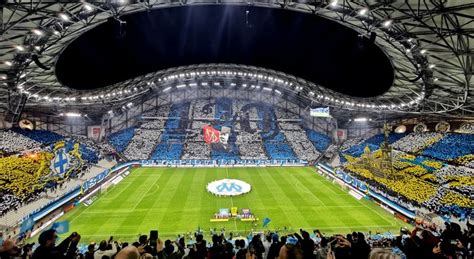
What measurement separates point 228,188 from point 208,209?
6.52 meters

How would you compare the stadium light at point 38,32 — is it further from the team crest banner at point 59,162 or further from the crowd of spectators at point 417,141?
the crowd of spectators at point 417,141

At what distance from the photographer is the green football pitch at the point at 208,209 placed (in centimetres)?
2373

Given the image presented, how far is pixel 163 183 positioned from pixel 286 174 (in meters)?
19.8

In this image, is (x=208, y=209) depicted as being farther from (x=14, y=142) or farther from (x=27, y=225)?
(x=14, y=142)

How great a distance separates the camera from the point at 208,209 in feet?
91.7

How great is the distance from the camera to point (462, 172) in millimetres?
32531

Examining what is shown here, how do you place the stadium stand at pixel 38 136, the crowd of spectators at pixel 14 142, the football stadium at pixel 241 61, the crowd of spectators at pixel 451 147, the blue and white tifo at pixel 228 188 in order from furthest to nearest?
the stadium stand at pixel 38 136
the crowd of spectators at pixel 14 142
the crowd of spectators at pixel 451 147
the blue and white tifo at pixel 228 188
the football stadium at pixel 241 61

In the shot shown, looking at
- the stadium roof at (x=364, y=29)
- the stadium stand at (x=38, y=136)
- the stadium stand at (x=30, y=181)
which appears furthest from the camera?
the stadium stand at (x=38, y=136)

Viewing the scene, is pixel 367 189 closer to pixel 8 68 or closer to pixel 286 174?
pixel 286 174

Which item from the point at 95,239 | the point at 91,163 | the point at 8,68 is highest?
the point at 8,68

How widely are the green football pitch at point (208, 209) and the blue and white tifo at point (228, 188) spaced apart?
2.68ft

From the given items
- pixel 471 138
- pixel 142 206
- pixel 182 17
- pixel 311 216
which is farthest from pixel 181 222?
pixel 471 138

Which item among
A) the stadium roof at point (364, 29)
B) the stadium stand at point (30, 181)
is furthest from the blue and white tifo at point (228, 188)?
the stadium roof at point (364, 29)

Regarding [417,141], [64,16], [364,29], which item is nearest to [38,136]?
[64,16]
